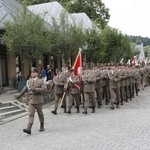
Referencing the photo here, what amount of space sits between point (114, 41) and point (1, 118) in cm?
2277

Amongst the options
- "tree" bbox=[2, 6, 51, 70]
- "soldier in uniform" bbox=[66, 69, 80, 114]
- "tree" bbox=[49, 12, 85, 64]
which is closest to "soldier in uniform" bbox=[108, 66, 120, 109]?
"soldier in uniform" bbox=[66, 69, 80, 114]

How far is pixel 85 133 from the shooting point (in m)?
9.26

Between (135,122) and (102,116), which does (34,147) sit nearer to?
(135,122)

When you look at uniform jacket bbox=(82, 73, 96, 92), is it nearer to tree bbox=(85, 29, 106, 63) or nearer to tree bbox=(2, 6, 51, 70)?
tree bbox=(2, 6, 51, 70)

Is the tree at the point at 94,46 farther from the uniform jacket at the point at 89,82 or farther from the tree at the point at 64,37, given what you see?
the uniform jacket at the point at 89,82

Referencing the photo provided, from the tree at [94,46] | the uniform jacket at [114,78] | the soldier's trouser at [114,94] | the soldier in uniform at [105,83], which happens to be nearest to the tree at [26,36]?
the soldier in uniform at [105,83]

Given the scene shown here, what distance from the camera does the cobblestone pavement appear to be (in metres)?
7.92

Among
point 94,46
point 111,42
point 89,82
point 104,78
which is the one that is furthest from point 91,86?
point 111,42

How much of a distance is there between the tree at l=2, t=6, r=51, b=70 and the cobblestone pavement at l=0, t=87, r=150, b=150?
5596 millimetres

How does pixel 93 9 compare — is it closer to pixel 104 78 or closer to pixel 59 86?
pixel 104 78

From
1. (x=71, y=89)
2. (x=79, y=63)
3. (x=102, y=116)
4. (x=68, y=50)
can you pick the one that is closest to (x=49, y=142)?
(x=102, y=116)

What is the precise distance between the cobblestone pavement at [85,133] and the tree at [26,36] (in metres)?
5.60

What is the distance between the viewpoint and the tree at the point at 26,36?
56.6 feet

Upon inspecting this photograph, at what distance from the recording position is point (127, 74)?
1719cm
